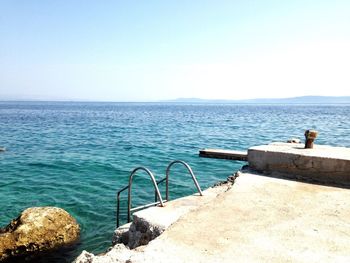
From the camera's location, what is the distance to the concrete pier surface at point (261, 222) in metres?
3.66

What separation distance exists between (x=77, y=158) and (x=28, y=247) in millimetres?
12561

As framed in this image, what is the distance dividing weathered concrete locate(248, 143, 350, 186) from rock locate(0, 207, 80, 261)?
191 inches

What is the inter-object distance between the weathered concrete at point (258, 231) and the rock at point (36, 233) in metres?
4.29

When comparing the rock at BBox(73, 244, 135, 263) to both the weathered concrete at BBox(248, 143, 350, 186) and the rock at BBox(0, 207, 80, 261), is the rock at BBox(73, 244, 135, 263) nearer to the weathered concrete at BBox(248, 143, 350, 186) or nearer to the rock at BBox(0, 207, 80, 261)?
the rock at BBox(0, 207, 80, 261)

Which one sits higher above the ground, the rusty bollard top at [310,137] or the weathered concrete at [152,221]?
the rusty bollard top at [310,137]

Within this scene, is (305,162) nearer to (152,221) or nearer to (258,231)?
(258,231)

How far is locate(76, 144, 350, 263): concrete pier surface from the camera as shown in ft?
12.0

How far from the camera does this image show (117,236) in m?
5.89

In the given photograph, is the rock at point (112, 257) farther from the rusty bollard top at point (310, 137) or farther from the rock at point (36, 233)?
the rusty bollard top at point (310, 137)

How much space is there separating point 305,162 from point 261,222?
112 inches

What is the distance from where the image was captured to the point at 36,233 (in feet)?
24.7

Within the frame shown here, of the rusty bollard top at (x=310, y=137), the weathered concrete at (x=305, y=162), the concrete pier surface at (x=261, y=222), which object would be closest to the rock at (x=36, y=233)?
the concrete pier surface at (x=261, y=222)

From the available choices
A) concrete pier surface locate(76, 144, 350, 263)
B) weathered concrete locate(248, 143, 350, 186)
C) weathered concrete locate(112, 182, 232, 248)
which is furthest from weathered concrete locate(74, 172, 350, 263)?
weathered concrete locate(248, 143, 350, 186)

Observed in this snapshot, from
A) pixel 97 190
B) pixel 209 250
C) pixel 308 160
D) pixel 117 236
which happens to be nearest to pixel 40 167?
pixel 97 190
